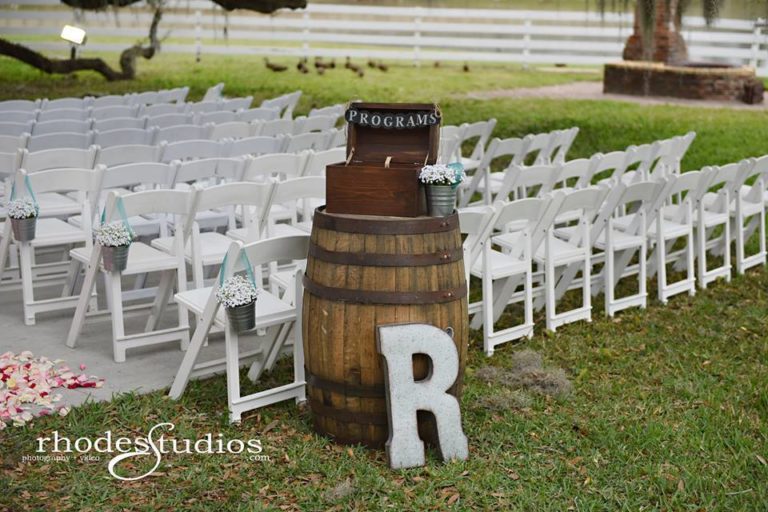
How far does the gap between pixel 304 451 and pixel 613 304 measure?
2.63 m

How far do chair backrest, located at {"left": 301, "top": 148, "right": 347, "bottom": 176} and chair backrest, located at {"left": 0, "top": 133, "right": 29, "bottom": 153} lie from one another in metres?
1.89

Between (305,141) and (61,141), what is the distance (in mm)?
1761

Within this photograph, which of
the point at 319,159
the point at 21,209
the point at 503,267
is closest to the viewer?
the point at 21,209

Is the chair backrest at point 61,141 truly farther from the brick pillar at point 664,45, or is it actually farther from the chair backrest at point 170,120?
the brick pillar at point 664,45

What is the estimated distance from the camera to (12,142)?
7082mm

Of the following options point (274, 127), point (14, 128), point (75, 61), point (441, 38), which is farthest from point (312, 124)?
point (441, 38)

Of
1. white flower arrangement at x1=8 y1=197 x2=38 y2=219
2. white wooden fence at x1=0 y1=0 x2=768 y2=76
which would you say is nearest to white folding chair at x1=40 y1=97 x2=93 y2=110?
white flower arrangement at x1=8 y1=197 x2=38 y2=219

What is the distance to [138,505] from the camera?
3.84 metres

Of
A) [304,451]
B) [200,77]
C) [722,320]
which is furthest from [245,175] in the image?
[200,77]

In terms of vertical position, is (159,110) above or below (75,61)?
below

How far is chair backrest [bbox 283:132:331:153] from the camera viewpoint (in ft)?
25.5

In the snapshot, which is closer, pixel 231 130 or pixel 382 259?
pixel 382 259

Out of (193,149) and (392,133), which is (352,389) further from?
(193,149)

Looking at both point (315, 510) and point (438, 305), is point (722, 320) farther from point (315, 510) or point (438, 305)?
point (315, 510)
